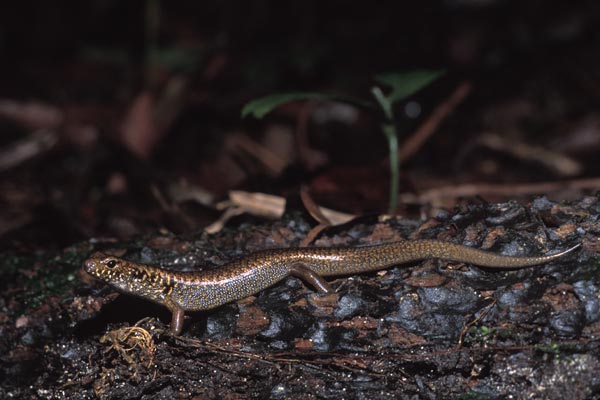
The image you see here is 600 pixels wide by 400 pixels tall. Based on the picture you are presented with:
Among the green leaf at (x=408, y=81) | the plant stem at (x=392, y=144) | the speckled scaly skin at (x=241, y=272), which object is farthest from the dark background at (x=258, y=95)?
the speckled scaly skin at (x=241, y=272)

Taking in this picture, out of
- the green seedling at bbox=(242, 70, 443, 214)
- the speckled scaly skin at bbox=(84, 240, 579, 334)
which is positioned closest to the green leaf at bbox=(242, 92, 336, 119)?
the green seedling at bbox=(242, 70, 443, 214)

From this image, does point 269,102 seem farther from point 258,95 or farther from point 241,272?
point 258,95

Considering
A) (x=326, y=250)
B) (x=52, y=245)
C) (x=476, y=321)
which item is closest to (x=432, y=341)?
(x=476, y=321)

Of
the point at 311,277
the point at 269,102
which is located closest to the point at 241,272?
the point at 311,277

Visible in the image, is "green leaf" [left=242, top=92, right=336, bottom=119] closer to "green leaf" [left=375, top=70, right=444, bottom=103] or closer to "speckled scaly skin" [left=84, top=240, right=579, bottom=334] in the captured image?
"green leaf" [left=375, top=70, right=444, bottom=103]

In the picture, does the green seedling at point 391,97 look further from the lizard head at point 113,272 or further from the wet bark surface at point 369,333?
the lizard head at point 113,272

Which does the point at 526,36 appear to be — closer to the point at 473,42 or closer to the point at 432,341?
the point at 473,42
